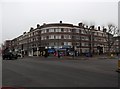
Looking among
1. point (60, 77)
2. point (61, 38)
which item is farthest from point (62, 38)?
point (60, 77)

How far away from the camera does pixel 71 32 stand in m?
88.3

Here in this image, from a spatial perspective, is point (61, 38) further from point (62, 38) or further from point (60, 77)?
point (60, 77)

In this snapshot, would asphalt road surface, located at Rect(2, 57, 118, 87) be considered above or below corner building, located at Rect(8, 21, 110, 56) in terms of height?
below

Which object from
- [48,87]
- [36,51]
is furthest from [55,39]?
[48,87]

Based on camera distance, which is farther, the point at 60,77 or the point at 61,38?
the point at 61,38

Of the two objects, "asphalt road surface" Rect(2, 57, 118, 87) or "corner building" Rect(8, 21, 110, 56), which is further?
"corner building" Rect(8, 21, 110, 56)

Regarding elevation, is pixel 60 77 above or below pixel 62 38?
below

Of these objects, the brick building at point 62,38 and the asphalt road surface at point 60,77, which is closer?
the asphalt road surface at point 60,77

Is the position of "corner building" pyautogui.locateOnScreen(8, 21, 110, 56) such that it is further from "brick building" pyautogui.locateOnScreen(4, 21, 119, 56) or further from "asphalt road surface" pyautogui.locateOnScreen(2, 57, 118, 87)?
"asphalt road surface" pyautogui.locateOnScreen(2, 57, 118, 87)

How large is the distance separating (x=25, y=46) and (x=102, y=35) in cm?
4298

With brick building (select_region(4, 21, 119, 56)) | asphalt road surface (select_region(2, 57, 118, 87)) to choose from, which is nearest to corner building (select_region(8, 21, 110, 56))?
brick building (select_region(4, 21, 119, 56))

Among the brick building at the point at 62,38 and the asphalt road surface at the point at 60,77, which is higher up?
the brick building at the point at 62,38

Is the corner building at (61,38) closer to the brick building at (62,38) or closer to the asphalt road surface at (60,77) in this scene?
the brick building at (62,38)

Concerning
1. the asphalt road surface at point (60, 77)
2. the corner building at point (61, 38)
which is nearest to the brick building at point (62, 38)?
the corner building at point (61, 38)
